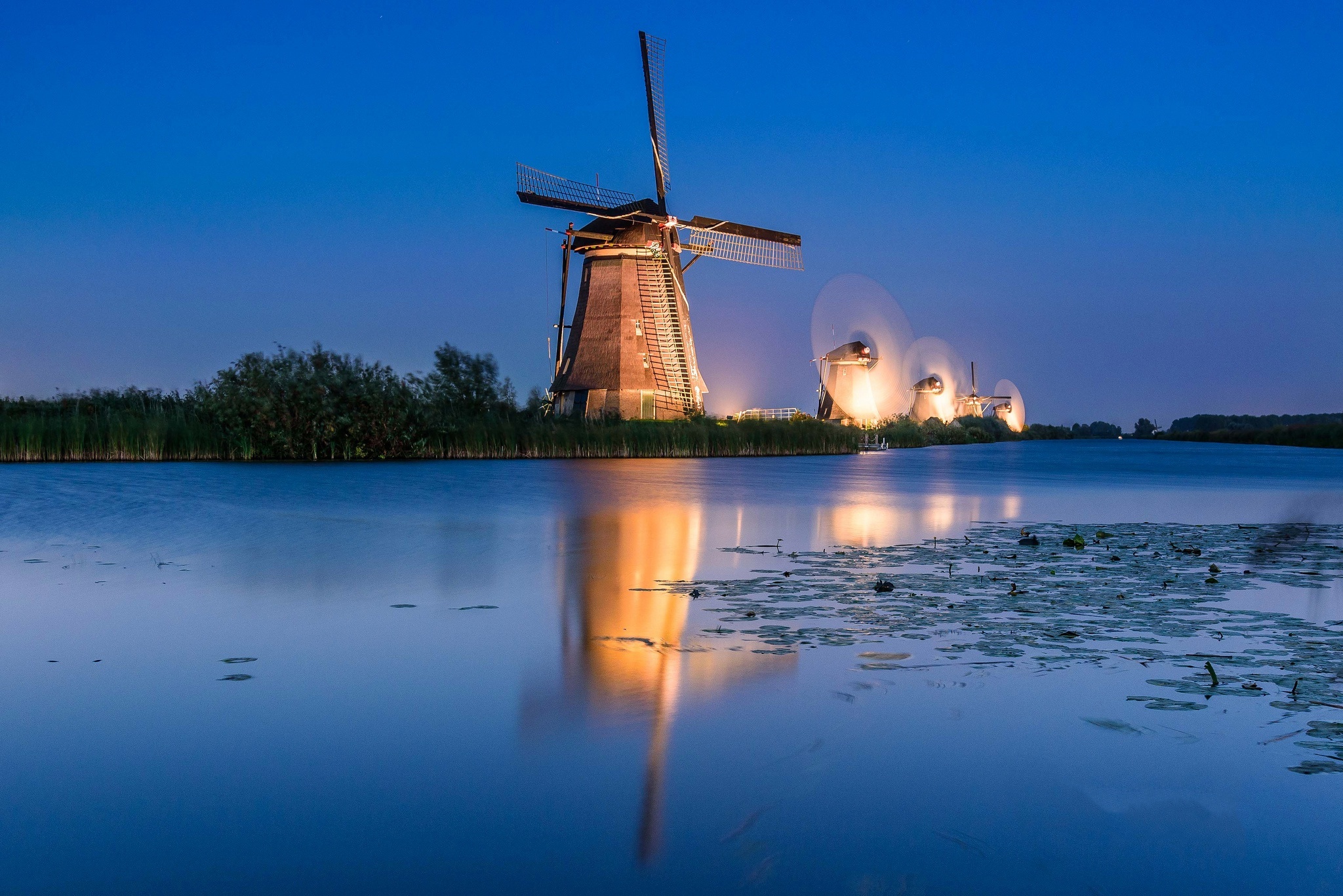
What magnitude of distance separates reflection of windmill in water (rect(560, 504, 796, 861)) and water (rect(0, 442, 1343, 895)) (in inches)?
0.9

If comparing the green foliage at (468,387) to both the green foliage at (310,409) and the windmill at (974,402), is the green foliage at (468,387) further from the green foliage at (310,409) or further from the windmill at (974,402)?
the windmill at (974,402)

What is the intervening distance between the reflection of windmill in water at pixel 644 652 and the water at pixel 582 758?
24 mm

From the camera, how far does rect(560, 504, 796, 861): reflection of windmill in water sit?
10.0 ft

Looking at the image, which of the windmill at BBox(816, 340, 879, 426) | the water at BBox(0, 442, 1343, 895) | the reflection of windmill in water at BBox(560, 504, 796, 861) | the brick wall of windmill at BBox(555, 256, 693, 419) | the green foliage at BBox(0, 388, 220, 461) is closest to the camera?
the water at BBox(0, 442, 1343, 895)

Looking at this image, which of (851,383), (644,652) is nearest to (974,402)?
(851,383)

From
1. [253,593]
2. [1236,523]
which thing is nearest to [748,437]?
[1236,523]

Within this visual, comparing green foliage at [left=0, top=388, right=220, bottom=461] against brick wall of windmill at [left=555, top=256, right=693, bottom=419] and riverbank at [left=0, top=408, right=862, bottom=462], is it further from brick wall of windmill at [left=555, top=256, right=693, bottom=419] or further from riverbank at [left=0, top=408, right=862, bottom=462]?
brick wall of windmill at [left=555, top=256, right=693, bottom=419]

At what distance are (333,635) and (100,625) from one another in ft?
4.51

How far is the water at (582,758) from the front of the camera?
221cm

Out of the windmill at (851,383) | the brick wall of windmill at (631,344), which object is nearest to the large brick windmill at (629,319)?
the brick wall of windmill at (631,344)

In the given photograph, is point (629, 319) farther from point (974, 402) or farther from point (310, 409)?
point (974, 402)

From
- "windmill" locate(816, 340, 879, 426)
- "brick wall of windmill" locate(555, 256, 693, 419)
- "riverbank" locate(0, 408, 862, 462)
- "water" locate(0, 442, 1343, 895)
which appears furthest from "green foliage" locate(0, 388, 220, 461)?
"windmill" locate(816, 340, 879, 426)

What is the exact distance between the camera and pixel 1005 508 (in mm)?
13922

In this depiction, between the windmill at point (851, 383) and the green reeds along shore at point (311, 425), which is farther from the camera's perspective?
the windmill at point (851, 383)
